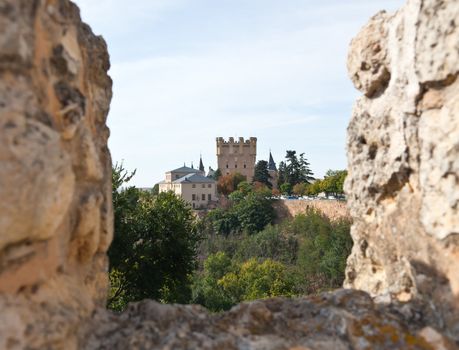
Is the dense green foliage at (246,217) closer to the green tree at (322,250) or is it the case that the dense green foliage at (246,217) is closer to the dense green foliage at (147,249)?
the green tree at (322,250)

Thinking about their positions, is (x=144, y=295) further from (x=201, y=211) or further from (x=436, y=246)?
(x=201, y=211)

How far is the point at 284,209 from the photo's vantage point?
48031mm

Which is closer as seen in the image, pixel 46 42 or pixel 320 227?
pixel 46 42

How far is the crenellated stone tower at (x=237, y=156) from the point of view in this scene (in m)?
75.2

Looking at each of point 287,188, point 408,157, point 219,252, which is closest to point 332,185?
point 287,188

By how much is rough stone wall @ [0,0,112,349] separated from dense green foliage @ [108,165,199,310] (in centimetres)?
899

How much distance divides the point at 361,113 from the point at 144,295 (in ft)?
30.9

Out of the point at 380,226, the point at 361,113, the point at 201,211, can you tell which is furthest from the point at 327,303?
the point at 201,211

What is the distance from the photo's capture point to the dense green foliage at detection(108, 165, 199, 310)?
1241 cm

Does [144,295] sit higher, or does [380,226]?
[380,226]

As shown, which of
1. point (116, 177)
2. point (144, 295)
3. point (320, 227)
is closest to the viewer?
A: point (144, 295)

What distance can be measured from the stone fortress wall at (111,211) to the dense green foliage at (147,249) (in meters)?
8.83

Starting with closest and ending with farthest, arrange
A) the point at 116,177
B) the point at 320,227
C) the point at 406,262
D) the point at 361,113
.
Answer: the point at 406,262 < the point at 361,113 < the point at 116,177 < the point at 320,227

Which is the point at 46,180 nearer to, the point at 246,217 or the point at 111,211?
the point at 111,211
